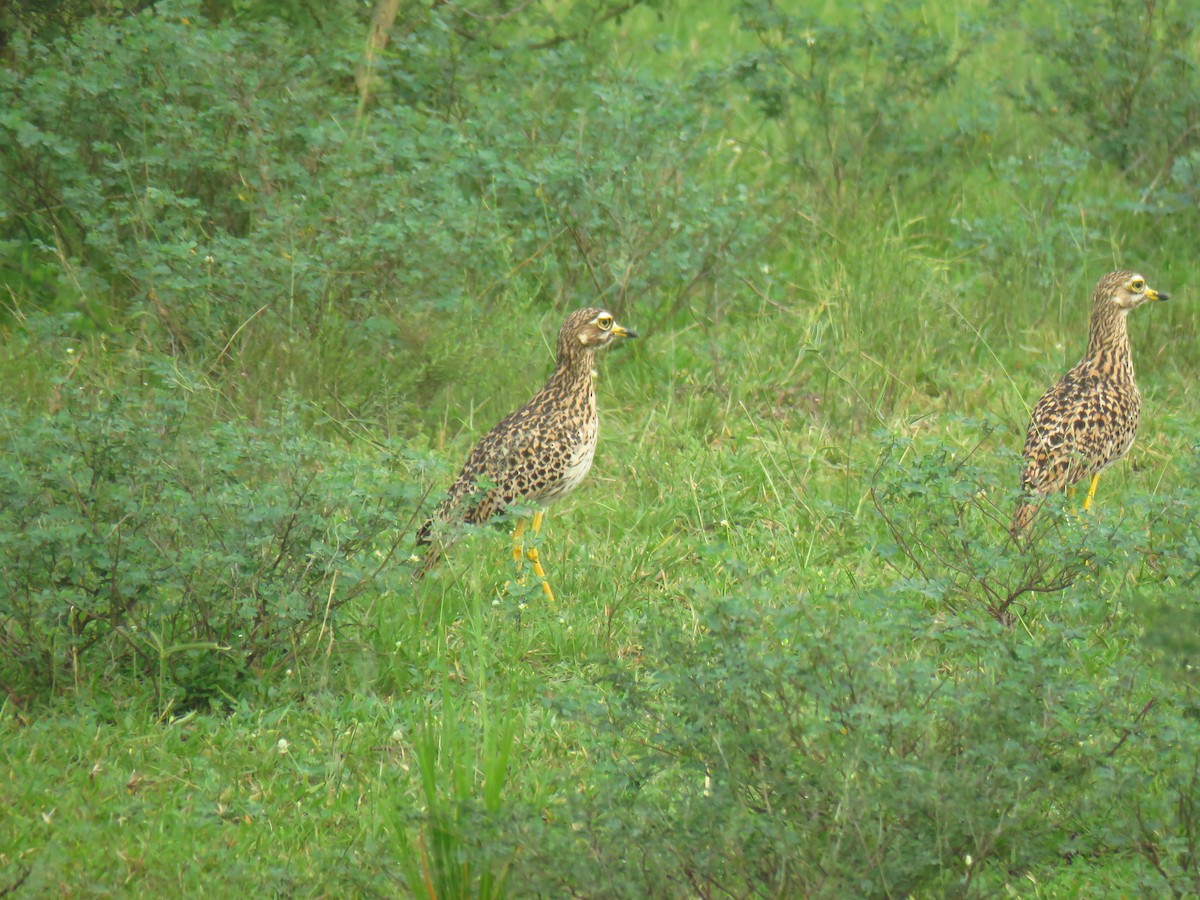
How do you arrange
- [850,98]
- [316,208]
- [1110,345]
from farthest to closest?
1. [850,98]
2. [316,208]
3. [1110,345]

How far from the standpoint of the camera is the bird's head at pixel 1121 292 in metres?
7.34

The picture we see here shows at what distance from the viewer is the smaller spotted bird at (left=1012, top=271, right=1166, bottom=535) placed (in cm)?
647

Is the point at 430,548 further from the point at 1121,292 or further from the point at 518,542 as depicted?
the point at 1121,292

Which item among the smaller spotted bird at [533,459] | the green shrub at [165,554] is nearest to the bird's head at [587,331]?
the smaller spotted bird at [533,459]

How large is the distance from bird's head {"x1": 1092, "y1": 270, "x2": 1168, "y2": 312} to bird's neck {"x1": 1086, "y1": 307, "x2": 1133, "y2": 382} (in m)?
0.05

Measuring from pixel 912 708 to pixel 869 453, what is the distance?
135 inches

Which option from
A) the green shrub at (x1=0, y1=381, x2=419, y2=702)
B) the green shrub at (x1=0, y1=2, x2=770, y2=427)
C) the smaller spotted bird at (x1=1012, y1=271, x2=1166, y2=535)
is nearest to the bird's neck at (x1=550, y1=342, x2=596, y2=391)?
the green shrub at (x1=0, y1=2, x2=770, y2=427)

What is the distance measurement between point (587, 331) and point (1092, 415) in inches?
83.3

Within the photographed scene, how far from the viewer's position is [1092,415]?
662 centimetres

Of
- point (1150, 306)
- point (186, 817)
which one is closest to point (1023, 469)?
point (1150, 306)

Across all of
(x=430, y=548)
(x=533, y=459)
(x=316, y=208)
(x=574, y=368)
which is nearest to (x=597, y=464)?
(x=574, y=368)

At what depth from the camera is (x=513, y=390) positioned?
7.74m

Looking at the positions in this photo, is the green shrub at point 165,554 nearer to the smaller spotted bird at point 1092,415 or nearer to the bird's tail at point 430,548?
the bird's tail at point 430,548

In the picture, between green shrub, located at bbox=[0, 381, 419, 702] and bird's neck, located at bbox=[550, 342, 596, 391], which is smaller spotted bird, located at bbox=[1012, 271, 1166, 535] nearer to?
bird's neck, located at bbox=[550, 342, 596, 391]
